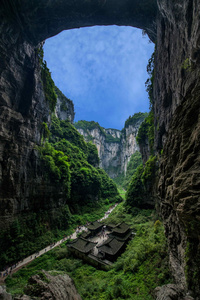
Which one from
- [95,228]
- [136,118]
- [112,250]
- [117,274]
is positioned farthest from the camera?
[136,118]

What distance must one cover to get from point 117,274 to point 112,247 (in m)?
3.50

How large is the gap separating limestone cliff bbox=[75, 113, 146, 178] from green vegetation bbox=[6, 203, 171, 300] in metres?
73.1

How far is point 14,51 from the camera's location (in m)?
17.0

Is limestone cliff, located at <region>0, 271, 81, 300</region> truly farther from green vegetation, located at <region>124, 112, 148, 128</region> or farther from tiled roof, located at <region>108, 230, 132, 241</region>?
green vegetation, located at <region>124, 112, 148, 128</region>

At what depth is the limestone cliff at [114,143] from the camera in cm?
8562

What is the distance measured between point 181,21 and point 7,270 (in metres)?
23.9

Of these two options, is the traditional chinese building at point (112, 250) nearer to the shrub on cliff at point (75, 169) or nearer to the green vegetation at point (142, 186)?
the green vegetation at point (142, 186)

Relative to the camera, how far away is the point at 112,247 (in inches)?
593

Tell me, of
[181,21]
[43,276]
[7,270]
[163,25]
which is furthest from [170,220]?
[163,25]

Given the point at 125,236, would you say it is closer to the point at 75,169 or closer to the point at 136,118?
the point at 75,169

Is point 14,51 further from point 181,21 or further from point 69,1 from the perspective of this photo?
point 181,21

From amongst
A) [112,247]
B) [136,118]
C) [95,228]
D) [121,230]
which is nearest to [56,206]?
[95,228]

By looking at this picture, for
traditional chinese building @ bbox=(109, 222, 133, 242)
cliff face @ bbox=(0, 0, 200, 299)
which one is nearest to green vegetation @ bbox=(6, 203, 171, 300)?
traditional chinese building @ bbox=(109, 222, 133, 242)

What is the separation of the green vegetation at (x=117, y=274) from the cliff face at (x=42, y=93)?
9.69 feet
